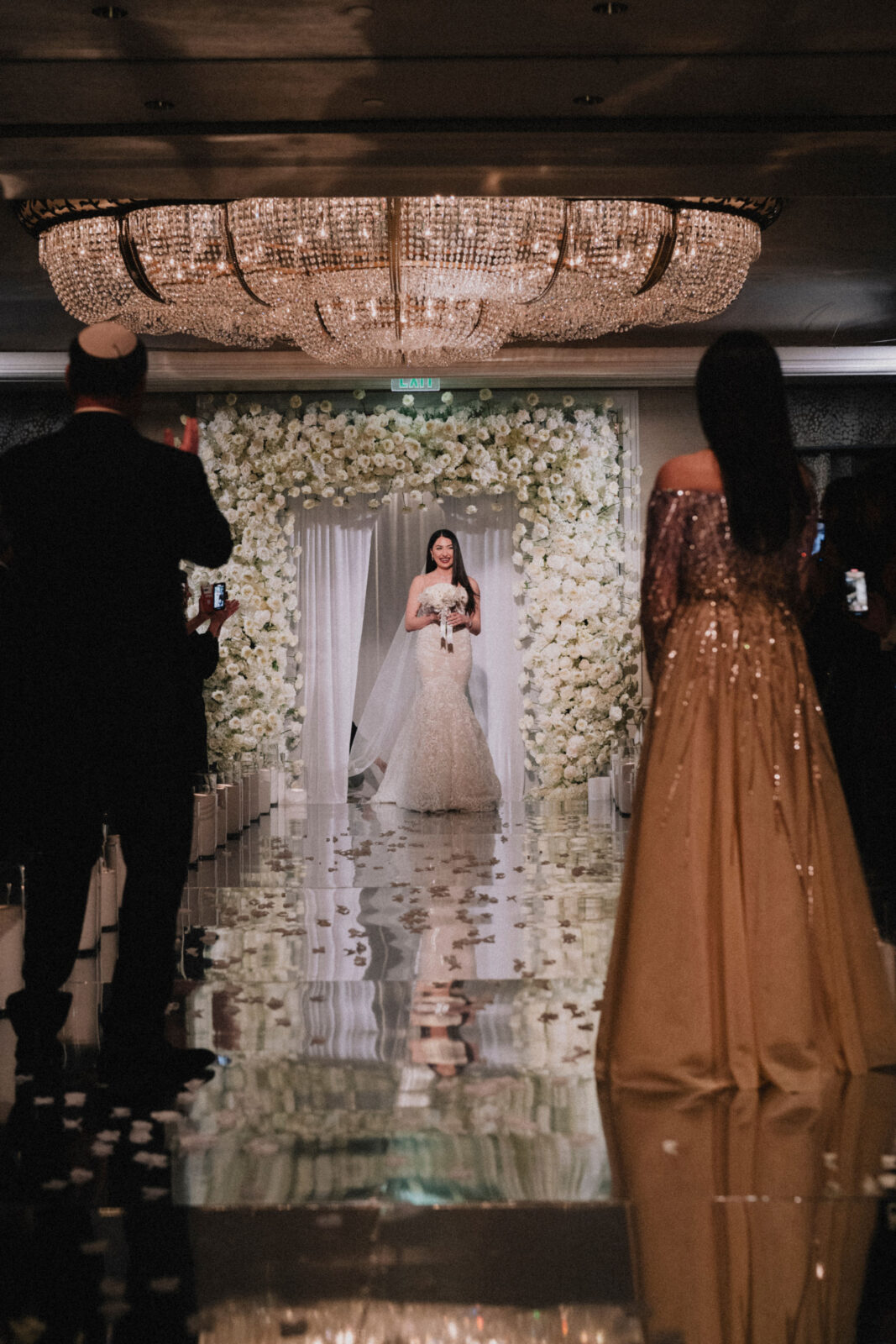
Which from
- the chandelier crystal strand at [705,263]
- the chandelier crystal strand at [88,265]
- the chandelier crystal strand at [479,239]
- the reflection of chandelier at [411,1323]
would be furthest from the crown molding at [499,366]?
the reflection of chandelier at [411,1323]

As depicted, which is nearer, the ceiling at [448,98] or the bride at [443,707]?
the ceiling at [448,98]

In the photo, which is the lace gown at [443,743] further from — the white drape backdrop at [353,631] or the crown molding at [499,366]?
the crown molding at [499,366]

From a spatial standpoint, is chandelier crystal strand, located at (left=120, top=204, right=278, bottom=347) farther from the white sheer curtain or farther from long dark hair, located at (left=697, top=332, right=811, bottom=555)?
long dark hair, located at (left=697, top=332, right=811, bottom=555)

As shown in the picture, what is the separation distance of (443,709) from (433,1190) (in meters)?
6.98

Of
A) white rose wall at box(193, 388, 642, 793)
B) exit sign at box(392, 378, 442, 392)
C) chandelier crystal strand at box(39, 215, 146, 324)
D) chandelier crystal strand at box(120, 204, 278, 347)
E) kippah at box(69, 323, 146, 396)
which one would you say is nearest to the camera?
kippah at box(69, 323, 146, 396)

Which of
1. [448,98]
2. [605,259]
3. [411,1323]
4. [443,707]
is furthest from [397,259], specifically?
[411,1323]

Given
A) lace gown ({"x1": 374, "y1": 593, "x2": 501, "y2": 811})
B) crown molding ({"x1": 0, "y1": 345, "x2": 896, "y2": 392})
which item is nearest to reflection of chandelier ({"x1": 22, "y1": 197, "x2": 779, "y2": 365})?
crown molding ({"x1": 0, "y1": 345, "x2": 896, "y2": 392})

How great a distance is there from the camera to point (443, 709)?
9289mm

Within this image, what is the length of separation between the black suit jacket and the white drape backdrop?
24.1ft

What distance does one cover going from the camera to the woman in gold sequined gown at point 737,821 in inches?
114

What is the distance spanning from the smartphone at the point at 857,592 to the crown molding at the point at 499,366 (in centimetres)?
391

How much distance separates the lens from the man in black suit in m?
2.99

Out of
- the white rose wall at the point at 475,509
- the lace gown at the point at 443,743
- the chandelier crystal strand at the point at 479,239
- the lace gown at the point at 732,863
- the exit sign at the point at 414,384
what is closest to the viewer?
the lace gown at the point at 732,863

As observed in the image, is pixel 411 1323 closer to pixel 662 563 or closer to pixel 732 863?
pixel 732 863
